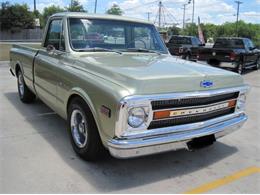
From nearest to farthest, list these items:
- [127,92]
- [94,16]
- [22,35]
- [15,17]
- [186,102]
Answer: [127,92], [186,102], [94,16], [22,35], [15,17]

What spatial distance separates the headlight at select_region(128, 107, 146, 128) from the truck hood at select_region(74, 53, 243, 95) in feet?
0.62

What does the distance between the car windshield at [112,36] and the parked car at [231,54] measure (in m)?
9.18

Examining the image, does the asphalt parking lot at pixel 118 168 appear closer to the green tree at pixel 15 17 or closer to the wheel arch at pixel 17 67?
the wheel arch at pixel 17 67

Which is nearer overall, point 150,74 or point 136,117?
point 136,117

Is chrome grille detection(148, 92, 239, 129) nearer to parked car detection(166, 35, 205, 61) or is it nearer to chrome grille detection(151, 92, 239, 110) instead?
chrome grille detection(151, 92, 239, 110)

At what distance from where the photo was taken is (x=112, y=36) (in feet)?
16.2

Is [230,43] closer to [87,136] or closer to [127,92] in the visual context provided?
[87,136]

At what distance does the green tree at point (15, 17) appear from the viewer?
51.7 meters

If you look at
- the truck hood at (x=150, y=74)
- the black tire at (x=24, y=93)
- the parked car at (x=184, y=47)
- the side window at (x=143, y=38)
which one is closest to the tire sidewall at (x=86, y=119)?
the truck hood at (x=150, y=74)

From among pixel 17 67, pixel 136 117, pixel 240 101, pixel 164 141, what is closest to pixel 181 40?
pixel 17 67

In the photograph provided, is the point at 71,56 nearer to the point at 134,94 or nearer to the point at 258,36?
the point at 134,94

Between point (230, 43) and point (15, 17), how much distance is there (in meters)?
45.1

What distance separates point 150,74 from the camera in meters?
3.51

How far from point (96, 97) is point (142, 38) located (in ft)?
7.30
